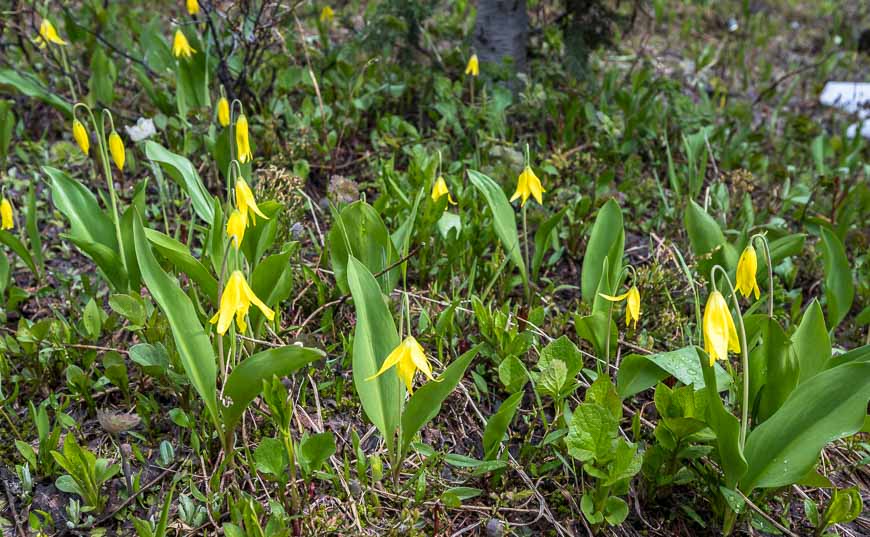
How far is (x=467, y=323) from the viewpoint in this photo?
272 cm

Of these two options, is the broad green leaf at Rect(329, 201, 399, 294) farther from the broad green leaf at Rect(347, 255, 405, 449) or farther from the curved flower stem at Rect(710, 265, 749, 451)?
the curved flower stem at Rect(710, 265, 749, 451)

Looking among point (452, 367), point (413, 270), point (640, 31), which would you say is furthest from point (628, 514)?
point (640, 31)

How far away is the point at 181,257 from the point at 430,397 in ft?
2.79

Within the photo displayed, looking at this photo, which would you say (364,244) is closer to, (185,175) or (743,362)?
(185,175)

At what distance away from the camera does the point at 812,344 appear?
2088mm

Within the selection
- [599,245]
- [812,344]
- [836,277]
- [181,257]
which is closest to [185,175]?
[181,257]

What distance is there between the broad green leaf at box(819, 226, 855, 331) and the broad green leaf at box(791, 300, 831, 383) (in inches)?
25.9

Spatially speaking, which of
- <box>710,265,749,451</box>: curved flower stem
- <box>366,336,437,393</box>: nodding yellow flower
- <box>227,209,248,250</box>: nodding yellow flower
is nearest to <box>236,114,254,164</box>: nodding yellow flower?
<box>227,209,248,250</box>: nodding yellow flower

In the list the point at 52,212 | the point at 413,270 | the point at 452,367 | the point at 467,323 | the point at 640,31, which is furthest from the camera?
the point at 640,31

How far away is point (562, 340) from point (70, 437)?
135 centimetres

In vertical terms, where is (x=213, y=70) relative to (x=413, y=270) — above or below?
above

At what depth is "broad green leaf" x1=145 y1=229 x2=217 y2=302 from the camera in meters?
2.15

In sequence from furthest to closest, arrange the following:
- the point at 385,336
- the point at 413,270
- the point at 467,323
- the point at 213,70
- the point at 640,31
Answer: the point at 640,31
the point at 213,70
the point at 413,270
the point at 467,323
the point at 385,336

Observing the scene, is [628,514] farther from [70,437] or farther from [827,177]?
[827,177]
